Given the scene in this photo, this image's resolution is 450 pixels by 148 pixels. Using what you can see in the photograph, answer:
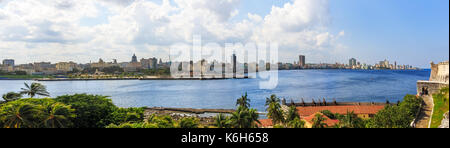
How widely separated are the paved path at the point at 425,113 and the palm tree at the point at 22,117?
16593mm

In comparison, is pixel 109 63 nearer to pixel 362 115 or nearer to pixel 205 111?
pixel 205 111

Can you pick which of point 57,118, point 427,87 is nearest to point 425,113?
point 427,87

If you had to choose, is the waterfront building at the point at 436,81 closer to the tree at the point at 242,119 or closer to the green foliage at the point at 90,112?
the tree at the point at 242,119

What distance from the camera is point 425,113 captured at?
14297 mm

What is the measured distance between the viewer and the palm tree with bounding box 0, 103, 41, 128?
32.2 feet

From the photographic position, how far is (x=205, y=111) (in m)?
28.7

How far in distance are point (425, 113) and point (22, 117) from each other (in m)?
19.3

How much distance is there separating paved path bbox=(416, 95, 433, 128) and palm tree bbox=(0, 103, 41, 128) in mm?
16593

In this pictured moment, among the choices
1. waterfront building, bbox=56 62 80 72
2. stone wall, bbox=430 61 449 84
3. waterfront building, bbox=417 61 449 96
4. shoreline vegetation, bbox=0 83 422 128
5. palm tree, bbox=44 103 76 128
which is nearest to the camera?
shoreline vegetation, bbox=0 83 422 128

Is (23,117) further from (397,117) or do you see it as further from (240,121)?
(397,117)

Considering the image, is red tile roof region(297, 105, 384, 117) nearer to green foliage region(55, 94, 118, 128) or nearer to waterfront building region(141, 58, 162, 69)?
green foliage region(55, 94, 118, 128)

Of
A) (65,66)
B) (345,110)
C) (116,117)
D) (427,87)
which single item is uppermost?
(65,66)

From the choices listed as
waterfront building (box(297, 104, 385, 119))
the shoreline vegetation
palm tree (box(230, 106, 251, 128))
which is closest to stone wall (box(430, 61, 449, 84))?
the shoreline vegetation
